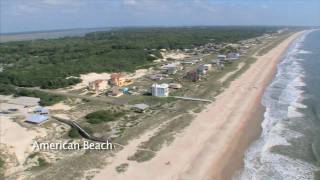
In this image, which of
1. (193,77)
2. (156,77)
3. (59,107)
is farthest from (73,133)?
(193,77)

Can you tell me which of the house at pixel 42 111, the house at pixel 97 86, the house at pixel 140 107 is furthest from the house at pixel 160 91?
the house at pixel 42 111

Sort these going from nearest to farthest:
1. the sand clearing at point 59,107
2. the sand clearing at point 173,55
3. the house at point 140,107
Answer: the house at point 140,107 → the sand clearing at point 59,107 → the sand clearing at point 173,55

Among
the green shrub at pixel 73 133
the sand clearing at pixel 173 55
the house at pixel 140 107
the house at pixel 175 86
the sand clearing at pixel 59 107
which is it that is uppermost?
the sand clearing at pixel 173 55

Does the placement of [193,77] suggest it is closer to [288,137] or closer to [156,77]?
[156,77]

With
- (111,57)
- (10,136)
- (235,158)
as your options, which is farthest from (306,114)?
(111,57)

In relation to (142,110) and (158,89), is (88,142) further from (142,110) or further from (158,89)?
(158,89)

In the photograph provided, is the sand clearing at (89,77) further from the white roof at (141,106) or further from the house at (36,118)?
the house at (36,118)

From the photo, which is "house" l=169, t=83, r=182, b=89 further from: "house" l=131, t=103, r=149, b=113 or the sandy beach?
"house" l=131, t=103, r=149, b=113
